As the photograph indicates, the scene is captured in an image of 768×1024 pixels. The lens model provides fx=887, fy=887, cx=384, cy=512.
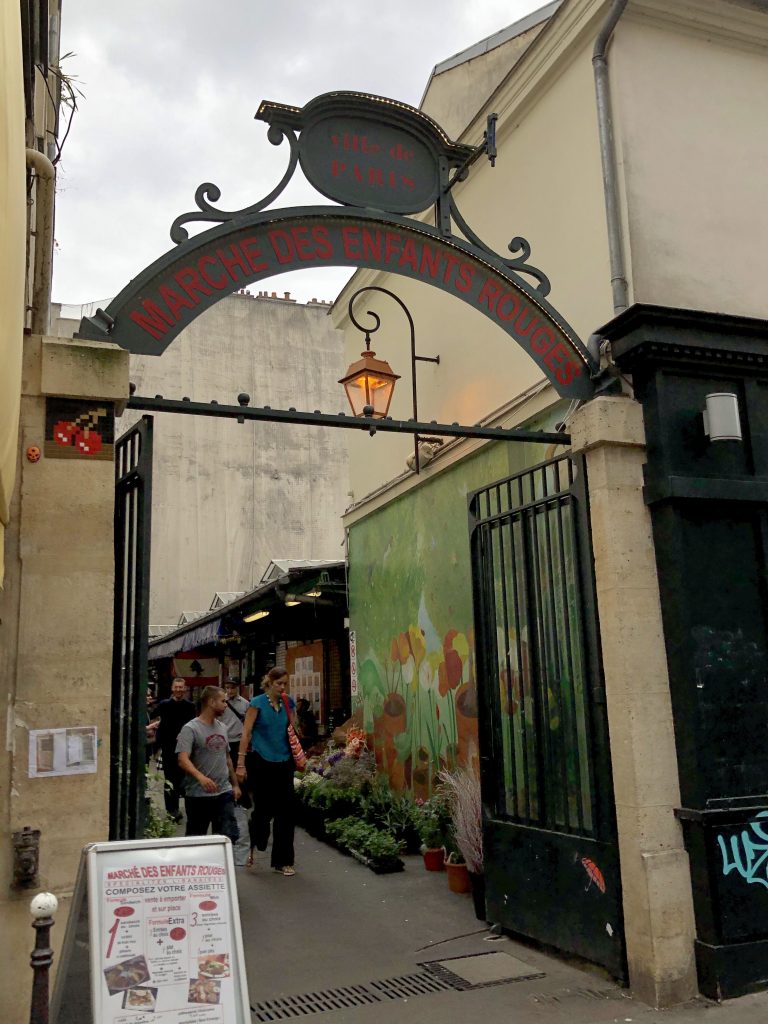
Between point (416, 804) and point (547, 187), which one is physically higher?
point (547, 187)

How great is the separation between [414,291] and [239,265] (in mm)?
5228

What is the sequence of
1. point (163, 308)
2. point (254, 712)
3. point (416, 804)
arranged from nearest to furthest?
point (163, 308) < point (254, 712) < point (416, 804)

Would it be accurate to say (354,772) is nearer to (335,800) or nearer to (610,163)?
(335,800)

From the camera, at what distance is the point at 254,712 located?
804 cm

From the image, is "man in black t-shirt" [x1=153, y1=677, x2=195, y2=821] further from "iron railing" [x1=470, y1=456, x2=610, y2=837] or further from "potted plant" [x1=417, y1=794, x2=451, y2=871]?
"iron railing" [x1=470, y1=456, x2=610, y2=837]

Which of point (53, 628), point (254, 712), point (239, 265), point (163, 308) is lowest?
point (254, 712)

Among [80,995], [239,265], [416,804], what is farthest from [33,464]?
[416,804]

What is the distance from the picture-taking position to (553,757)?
20.4 ft

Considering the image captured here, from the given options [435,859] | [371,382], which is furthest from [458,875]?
[371,382]

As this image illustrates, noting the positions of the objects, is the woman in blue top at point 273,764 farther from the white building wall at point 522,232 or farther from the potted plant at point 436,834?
the white building wall at point 522,232

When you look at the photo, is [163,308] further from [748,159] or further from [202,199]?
[748,159]

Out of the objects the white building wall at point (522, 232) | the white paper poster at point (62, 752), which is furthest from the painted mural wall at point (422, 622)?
the white paper poster at point (62, 752)

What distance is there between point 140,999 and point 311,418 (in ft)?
10.8

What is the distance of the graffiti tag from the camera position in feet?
16.9
